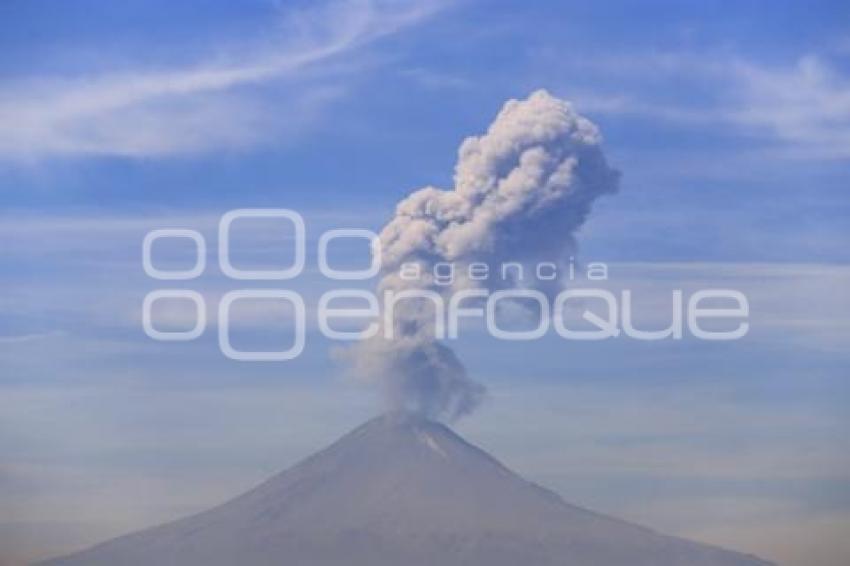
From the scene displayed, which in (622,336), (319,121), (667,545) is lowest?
(667,545)

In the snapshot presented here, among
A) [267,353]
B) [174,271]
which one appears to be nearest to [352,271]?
[267,353]

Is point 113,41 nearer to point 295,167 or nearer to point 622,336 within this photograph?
point 295,167

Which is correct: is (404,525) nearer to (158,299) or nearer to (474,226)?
(474,226)

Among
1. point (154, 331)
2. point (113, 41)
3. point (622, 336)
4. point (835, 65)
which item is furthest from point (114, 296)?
point (835, 65)
